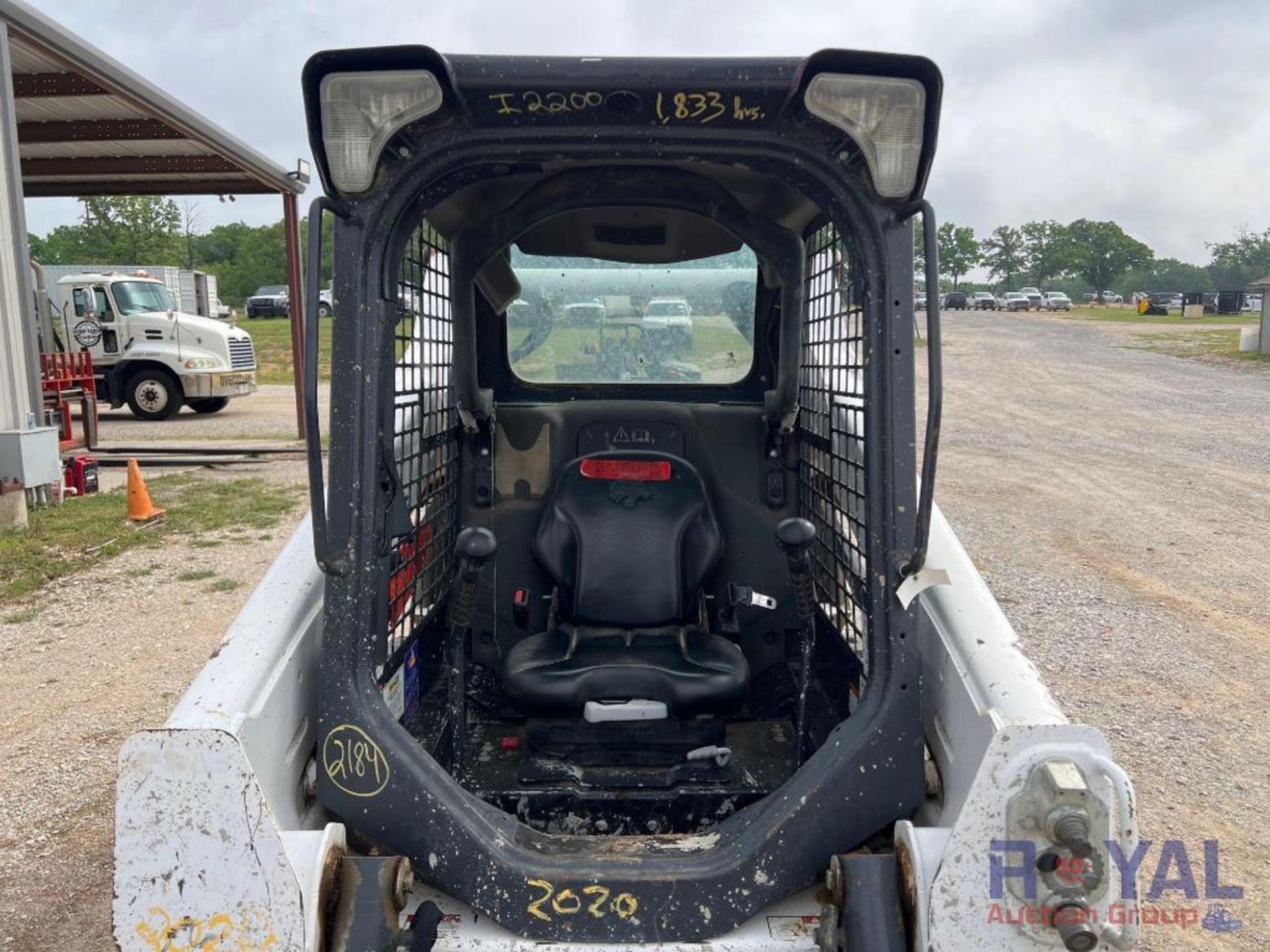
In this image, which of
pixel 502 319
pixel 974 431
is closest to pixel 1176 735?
pixel 502 319

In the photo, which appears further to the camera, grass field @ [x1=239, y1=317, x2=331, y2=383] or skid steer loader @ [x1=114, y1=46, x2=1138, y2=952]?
grass field @ [x1=239, y1=317, x2=331, y2=383]

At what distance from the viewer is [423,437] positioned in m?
3.26

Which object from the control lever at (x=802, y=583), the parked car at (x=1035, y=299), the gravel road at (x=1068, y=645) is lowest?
the gravel road at (x=1068, y=645)

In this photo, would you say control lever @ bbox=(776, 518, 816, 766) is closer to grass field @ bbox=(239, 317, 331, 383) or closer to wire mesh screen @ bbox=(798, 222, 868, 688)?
wire mesh screen @ bbox=(798, 222, 868, 688)

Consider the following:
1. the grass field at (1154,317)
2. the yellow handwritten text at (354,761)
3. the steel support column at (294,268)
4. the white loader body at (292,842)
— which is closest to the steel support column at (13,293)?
the steel support column at (294,268)

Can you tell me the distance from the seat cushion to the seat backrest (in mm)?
173

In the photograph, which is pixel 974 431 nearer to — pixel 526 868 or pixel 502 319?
pixel 502 319

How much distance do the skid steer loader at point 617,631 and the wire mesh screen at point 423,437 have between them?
2 cm

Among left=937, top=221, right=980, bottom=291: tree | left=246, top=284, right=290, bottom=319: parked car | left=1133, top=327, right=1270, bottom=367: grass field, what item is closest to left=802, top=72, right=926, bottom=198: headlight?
left=1133, top=327, right=1270, bottom=367: grass field

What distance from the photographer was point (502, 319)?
4035 millimetres

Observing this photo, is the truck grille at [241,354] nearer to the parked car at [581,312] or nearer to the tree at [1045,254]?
the parked car at [581,312]

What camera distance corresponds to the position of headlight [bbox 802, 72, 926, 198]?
2205 millimetres

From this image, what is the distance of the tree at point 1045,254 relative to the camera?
91.6m

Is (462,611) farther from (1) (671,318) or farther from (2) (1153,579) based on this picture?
(2) (1153,579)
